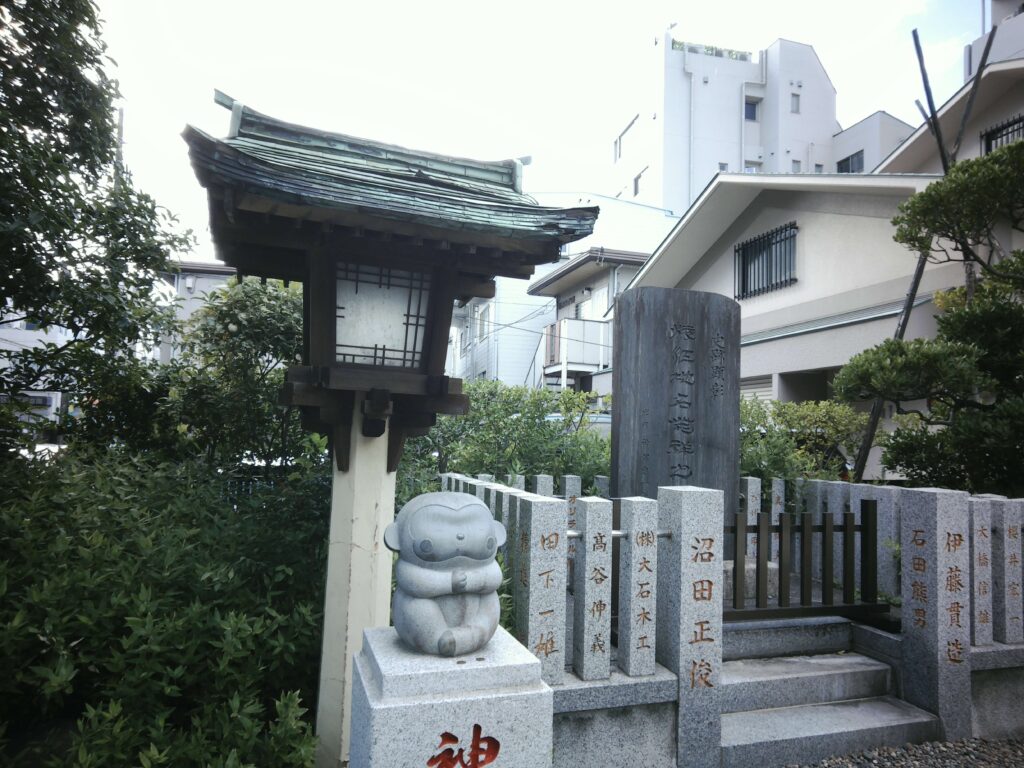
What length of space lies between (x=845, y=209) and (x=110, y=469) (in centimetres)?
1327

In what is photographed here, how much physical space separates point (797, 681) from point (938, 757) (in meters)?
1.01

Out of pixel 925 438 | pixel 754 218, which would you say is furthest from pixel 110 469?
pixel 754 218

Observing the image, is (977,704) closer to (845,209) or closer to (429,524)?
(429,524)

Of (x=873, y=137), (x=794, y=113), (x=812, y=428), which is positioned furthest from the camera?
(x=794, y=113)

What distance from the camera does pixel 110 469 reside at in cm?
579

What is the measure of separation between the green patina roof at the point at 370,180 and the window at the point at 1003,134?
9702 millimetres

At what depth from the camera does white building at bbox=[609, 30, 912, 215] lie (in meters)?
25.4

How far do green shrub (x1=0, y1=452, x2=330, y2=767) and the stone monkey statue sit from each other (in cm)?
96

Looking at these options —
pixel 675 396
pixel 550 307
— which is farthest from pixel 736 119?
pixel 675 396

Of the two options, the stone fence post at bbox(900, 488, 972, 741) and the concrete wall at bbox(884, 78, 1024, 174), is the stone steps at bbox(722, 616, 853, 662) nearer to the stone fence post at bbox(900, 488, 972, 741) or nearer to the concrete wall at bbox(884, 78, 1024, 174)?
the stone fence post at bbox(900, 488, 972, 741)

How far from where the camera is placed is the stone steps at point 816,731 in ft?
13.6

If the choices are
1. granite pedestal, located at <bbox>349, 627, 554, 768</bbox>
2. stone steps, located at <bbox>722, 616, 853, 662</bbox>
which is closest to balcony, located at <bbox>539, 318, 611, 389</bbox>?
stone steps, located at <bbox>722, 616, 853, 662</bbox>

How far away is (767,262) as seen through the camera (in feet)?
48.5

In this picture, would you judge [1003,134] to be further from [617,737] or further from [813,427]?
[617,737]
